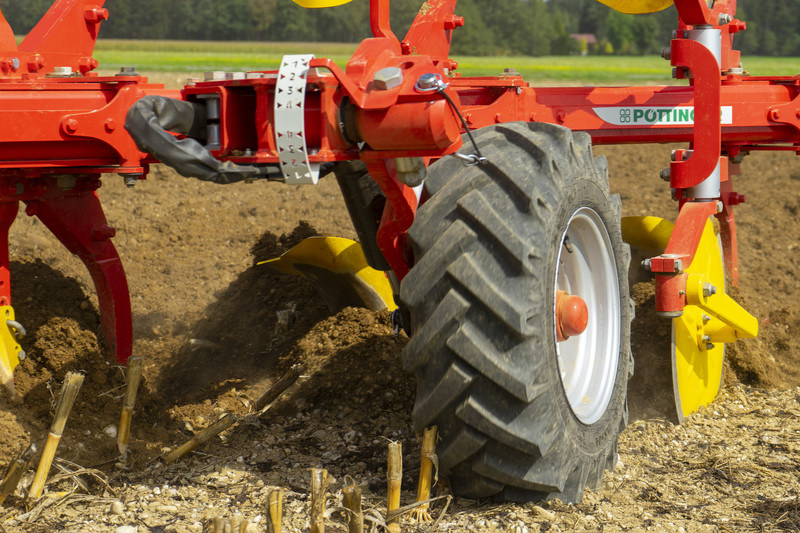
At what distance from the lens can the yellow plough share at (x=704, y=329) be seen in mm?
3656

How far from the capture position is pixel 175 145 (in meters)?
2.35

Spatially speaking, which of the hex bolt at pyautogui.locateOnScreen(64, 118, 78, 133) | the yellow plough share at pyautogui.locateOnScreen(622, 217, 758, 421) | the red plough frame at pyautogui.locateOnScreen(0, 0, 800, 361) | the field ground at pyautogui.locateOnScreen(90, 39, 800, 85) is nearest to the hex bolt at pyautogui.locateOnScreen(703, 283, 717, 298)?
the yellow plough share at pyautogui.locateOnScreen(622, 217, 758, 421)

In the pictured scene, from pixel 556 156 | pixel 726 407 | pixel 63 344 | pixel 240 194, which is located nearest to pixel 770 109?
pixel 726 407

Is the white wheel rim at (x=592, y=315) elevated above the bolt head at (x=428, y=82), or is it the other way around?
the bolt head at (x=428, y=82)

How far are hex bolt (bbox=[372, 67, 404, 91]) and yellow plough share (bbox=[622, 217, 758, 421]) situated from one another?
1.80m

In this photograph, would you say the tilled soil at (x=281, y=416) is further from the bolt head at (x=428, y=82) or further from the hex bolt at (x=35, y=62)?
the bolt head at (x=428, y=82)

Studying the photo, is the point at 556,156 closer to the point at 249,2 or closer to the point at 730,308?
the point at 730,308

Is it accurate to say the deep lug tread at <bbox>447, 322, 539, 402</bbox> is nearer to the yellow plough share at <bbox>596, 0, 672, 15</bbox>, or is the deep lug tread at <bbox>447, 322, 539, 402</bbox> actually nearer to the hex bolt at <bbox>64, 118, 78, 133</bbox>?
the hex bolt at <bbox>64, 118, 78, 133</bbox>

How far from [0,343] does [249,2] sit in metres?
16.7

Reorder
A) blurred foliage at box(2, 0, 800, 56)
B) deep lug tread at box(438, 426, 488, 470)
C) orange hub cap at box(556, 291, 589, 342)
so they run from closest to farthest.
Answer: deep lug tread at box(438, 426, 488, 470) → orange hub cap at box(556, 291, 589, 342) → blurred foliage at box(2, 0, 800, 56)

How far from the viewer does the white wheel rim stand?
3186 millimetres

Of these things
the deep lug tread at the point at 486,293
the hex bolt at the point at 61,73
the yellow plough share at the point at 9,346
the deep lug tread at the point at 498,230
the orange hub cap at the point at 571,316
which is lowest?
the yellow plough share at the point at 9,346

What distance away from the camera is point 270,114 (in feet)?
7.82

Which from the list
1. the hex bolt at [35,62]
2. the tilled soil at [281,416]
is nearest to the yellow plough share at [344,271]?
the tilled soil at [281,416]
